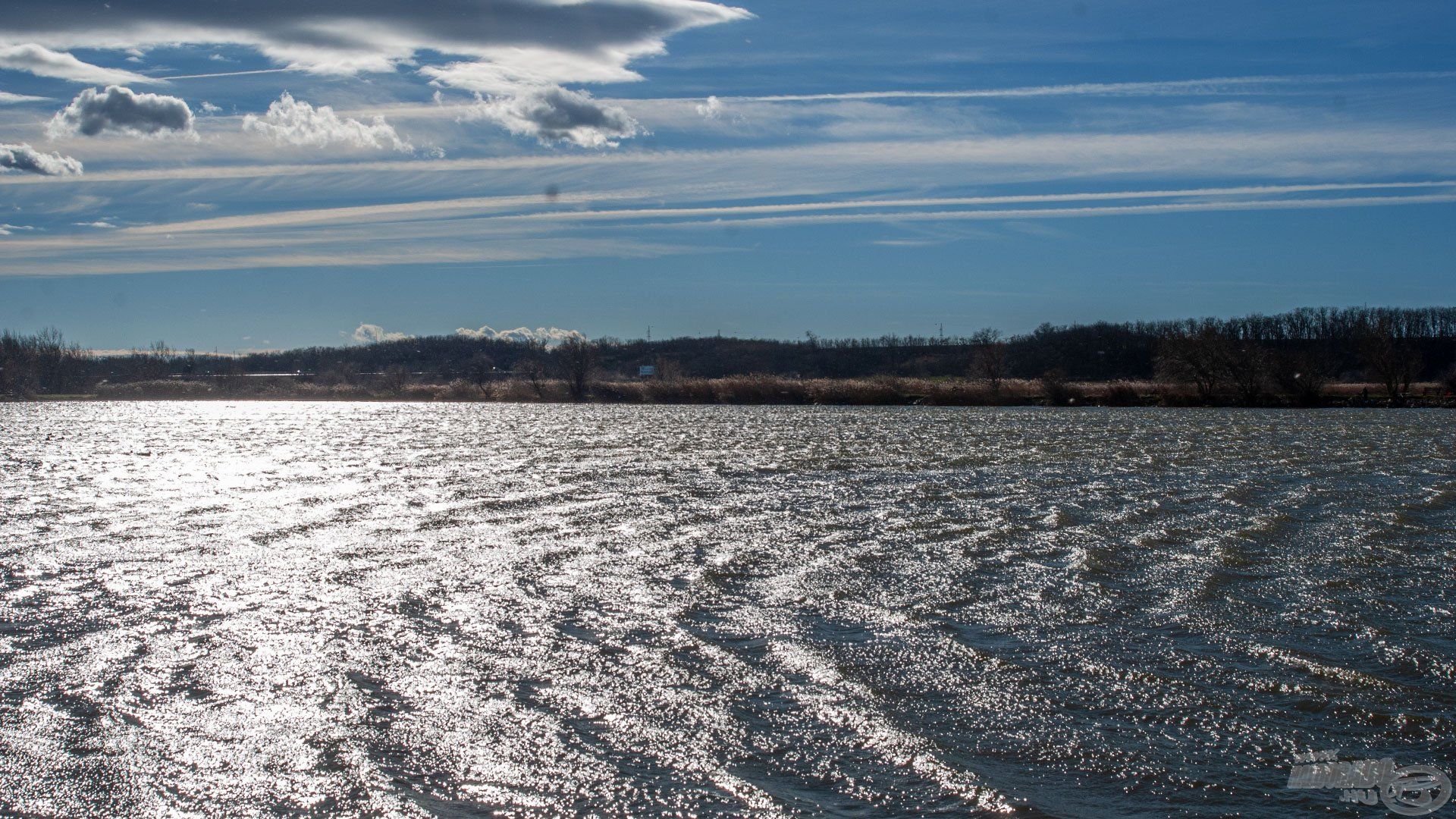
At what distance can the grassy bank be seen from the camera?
2874 inches

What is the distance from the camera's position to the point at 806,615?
11109mm

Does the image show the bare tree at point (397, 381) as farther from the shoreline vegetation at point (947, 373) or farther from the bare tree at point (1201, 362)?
the bare tree at point (1201, 362)

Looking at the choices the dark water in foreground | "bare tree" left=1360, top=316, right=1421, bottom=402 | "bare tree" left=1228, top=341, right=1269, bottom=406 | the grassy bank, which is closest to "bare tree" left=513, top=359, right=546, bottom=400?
the grassy bank

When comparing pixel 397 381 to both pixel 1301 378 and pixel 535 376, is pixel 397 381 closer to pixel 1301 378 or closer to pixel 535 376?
pixel 535 376

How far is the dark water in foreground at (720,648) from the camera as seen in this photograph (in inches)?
273

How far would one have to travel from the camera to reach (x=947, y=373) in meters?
154

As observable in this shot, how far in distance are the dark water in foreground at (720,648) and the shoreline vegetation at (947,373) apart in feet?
180

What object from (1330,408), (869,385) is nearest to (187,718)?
(1330,408)

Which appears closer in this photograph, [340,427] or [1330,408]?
[340,427]

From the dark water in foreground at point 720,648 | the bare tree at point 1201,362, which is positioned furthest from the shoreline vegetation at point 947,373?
the dark water in foreground at point 720,648

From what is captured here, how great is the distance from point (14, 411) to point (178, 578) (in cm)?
8478

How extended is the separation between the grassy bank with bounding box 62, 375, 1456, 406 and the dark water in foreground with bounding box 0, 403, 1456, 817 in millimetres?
54076

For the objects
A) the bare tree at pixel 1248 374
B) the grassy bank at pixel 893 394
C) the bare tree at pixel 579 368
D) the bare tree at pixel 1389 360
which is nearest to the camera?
the bare tree at pixel 1248 374

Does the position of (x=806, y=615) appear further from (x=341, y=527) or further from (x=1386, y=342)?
(x=1386, y=342)
